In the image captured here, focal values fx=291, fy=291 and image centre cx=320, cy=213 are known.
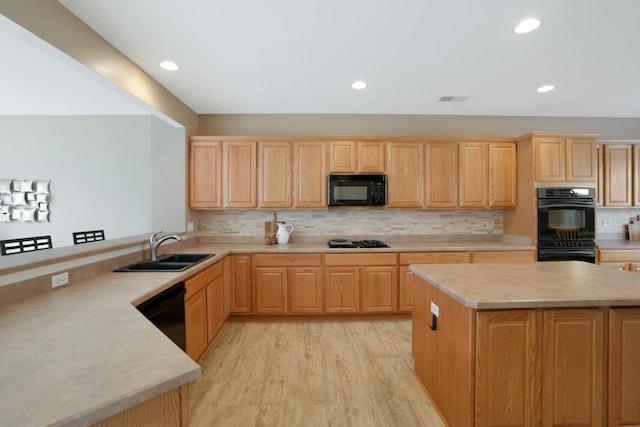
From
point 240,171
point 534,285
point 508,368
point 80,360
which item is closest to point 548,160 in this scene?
point 534,285

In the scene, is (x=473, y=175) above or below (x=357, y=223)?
above

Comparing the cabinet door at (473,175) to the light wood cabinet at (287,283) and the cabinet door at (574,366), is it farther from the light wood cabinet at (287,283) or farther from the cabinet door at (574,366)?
the cabinet door at (574,366)

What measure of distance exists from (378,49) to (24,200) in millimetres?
5461

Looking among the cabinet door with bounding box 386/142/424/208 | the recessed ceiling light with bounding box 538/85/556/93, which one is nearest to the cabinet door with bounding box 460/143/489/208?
the cabinet door with bounding box 386/142/424/208

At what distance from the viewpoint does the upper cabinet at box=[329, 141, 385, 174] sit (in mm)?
3766

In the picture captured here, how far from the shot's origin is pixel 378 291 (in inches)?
138

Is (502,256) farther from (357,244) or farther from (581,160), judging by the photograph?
(357,244)

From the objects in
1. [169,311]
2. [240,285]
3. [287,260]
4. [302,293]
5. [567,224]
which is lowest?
[302,293]

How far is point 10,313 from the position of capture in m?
1.40

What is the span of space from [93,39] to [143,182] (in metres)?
2.56

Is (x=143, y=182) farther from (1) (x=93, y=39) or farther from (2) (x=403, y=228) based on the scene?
(2) (x=403, y=228)

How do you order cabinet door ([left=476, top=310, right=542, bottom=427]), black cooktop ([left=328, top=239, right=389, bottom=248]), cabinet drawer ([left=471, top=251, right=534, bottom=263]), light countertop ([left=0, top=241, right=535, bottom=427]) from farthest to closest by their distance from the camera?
1. black cooktop ([left=328, top=239, right=389, bottom=248])
2. cabinet drawer ([left=471, top=251, right=534, bottom=263])
3. cabinet door ([left=476, top=310, right=542, bottom=427])
4. light countertop ([left=0, top=241, right=535, bottom=427])

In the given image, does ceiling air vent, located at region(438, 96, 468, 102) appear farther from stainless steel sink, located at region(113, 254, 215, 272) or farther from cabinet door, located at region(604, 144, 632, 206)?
stainless steel sink, located at region(113, 254, 215, 272)

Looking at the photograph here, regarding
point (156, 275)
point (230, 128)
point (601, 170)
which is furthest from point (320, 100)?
point (601, 170)
